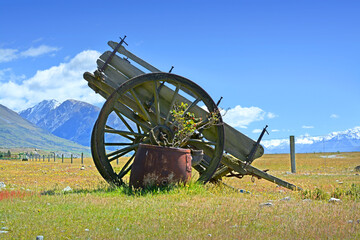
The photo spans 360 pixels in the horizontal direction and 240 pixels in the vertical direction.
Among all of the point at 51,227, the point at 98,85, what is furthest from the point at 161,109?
the point at 51,227

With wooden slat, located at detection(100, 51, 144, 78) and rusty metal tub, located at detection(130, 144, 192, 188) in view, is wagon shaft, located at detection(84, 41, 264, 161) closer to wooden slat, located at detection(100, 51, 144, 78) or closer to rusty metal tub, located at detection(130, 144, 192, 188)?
wooden slat, located at detection(100, 51, 144, 78)

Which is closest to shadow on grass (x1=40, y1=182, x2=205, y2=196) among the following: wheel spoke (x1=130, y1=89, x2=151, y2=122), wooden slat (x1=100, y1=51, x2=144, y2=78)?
wheel spoke (x1=130, y1=89, x2=151, y2=122)

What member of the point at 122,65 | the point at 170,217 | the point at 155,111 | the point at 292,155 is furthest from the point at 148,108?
the point at 292,155

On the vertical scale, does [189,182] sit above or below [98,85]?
below

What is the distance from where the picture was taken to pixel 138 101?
895 centimetres

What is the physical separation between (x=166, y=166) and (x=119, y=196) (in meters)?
1.13

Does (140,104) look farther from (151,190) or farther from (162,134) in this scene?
→ (151,190)

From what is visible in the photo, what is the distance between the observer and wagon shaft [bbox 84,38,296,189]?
29.5ft

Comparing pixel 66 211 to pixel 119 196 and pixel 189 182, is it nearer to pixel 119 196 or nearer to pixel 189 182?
pixel 119 196

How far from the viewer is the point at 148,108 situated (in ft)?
30.5

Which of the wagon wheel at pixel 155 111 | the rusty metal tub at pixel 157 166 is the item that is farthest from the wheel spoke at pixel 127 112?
the rusty metal tub at pixel 157 166

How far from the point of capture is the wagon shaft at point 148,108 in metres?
8.98

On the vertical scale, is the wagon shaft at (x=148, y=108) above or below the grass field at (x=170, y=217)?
above

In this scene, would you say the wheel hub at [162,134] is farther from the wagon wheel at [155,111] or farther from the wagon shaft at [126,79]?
the wagon shaft at [126,79]
